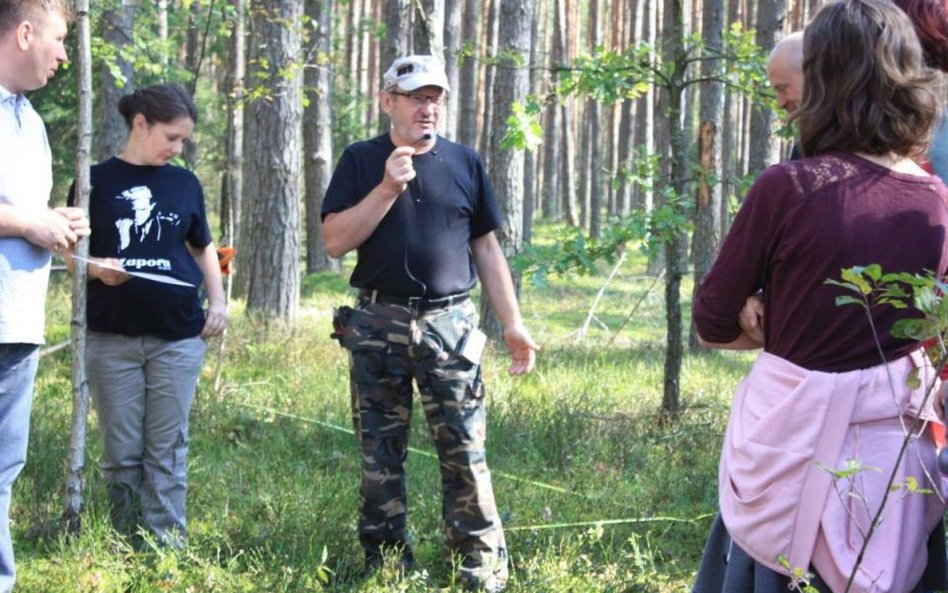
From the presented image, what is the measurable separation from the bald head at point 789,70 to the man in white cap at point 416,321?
1594mm

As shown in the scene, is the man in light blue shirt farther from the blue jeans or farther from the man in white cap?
the man in white cap

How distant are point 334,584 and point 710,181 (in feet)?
12.4

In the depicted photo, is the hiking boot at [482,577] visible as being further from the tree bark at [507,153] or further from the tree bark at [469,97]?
the tree bark at [469,97]

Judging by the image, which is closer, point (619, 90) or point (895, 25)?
point (895, 25)

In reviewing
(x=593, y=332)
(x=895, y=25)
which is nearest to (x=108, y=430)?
(x=895, y=25)

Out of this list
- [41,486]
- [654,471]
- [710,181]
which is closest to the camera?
[41,486]

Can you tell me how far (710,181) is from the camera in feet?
23.6

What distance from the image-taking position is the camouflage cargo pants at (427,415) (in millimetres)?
4625

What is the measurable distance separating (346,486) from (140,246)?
1909 mm

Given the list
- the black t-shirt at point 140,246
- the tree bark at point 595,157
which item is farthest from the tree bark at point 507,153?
the tree bark at point 595,157

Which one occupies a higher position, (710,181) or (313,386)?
(710,181)

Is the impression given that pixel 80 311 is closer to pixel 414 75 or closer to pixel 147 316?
pixel 147 316

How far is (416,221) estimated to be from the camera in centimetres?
461

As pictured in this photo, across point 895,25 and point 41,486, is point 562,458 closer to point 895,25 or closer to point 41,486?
point 41,486
